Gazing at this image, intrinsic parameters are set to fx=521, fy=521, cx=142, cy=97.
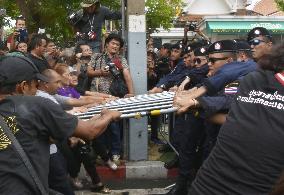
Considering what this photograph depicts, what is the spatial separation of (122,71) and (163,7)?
17334 millimetres

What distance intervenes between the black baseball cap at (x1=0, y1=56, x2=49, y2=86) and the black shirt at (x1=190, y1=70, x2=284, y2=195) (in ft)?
4.35

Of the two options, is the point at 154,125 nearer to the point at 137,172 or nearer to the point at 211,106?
the point at 137,172

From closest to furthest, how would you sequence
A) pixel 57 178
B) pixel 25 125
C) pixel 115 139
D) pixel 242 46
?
pixel 25 125
pixel 57 178
pixel 242 46
pixel 115 139

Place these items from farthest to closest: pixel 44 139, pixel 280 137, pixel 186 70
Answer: pixel 186 70
pixel 44 139
pixel 280 137

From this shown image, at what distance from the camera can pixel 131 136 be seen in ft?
26.1

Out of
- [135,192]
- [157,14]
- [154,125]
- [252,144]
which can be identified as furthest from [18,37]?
[157,14]

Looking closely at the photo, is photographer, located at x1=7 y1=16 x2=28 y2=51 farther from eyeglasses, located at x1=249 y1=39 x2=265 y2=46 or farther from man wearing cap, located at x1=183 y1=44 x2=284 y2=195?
man wearing cap, located at x1=183 y1=44 x2=284 y2=195

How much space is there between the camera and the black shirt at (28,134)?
10.3 feet

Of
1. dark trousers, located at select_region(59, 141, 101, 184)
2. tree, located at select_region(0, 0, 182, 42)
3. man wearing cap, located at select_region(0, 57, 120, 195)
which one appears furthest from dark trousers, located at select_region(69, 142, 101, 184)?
tree, located at select_region(0, 0, 182, 42)

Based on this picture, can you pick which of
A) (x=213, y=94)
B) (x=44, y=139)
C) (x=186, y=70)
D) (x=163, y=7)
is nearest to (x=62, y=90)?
(x=186, y=70)

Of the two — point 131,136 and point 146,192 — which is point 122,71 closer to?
point 131,136

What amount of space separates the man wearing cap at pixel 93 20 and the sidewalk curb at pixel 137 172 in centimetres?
294

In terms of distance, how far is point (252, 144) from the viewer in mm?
2766

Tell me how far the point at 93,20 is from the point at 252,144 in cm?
752
